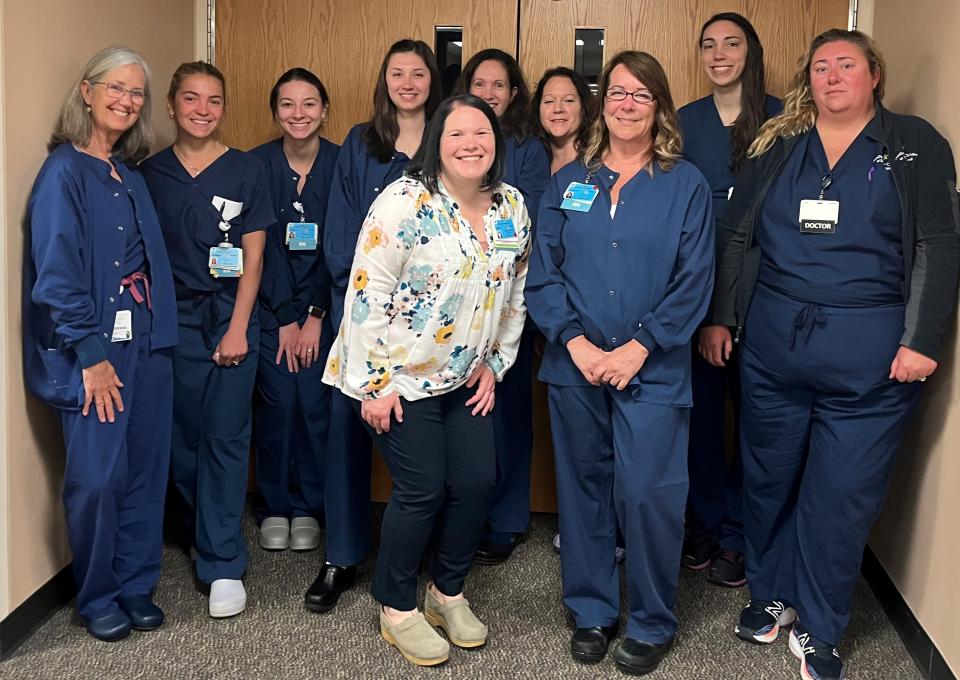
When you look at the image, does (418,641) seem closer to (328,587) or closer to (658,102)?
(328,587)

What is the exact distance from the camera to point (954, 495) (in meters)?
2.58

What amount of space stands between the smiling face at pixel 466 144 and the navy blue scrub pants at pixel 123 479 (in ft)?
3.21

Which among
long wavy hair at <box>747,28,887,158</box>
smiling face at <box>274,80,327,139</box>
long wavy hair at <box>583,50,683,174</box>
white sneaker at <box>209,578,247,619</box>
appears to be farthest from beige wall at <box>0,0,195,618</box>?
long wavy hair at <box>747,28,887,158</box>

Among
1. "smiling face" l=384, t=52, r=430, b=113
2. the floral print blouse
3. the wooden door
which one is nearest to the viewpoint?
the floral print blouse

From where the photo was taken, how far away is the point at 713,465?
3.36 meters

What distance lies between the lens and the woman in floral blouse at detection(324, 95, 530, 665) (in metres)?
2.51

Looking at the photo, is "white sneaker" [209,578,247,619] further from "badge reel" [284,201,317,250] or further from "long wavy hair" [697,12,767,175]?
"long wavy hair" [697,12,767,175]

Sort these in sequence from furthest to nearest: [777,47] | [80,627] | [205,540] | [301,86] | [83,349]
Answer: [777,47] < [301,86] < [205,540] < [80,627] < [83,349]

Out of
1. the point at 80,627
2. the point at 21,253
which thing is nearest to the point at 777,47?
the point at 21,253

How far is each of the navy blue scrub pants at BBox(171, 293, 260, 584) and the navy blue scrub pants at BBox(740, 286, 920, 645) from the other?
1.56m

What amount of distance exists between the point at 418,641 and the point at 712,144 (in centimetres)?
178

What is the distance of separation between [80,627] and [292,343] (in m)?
1.11

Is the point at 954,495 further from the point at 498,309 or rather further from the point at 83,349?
the point at 83,349

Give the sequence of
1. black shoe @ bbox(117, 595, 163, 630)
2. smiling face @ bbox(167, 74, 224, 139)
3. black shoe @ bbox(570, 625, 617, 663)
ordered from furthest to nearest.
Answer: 1. smiling face @ bbox(167, 74, 224, 139)
2. black shoe @ bbox(117, 595, 163, 630)
3. black shoe @ bbox(570, 625, 617, 663)
